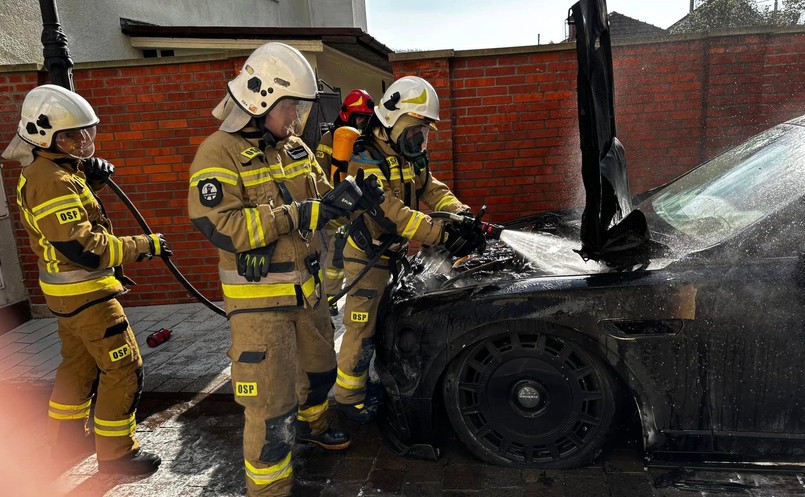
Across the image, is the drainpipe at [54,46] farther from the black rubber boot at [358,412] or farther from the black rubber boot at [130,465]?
the black rubber boot at [358,412]

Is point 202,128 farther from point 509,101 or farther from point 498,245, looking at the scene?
point 498,245

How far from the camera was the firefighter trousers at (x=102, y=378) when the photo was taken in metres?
3.08

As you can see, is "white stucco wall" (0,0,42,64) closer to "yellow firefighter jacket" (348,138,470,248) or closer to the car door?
"yellow firefighter jacket" (348,138,470,248)

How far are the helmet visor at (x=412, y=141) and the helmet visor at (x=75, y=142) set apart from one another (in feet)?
5.77

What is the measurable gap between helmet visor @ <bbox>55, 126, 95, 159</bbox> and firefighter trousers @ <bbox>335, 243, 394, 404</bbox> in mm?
1703

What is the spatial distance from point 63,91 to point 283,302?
178 centimetres

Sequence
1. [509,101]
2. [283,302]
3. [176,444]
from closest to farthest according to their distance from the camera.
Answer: [283,302], [176,444], [509,101]

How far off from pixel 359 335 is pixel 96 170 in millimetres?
1930

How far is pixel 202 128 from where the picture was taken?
18.6 ft

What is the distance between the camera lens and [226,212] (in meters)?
2.47

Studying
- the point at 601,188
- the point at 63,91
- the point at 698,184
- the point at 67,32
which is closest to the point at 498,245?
the point at 601,188

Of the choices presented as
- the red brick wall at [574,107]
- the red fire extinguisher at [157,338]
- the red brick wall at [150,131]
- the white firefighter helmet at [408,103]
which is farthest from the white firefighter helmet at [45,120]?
the red brick wall at [574,107]

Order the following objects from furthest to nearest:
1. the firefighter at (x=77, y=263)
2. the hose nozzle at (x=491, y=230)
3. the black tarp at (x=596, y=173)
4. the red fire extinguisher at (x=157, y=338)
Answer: the red fire extinguisher at (x=157, y=338) < the hose nozzle at (x=491, y=230) < the firefighter at (x=77, y=263) < the black tarp at (x=596, y=173)

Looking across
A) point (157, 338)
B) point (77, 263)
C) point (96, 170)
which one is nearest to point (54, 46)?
point (96, 170)
